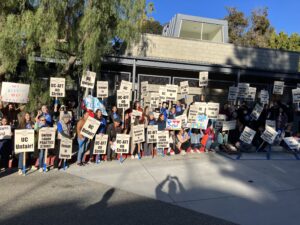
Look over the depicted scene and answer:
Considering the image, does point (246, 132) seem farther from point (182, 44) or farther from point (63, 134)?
point (182, 44)

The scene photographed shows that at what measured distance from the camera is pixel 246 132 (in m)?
9.35

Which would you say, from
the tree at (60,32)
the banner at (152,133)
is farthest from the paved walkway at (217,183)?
the tree at (60,32)

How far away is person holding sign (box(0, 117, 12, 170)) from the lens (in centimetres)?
738

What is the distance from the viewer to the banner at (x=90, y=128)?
26.4ft

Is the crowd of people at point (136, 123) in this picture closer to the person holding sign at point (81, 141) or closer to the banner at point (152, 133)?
the person holding sign at point (81, 141)

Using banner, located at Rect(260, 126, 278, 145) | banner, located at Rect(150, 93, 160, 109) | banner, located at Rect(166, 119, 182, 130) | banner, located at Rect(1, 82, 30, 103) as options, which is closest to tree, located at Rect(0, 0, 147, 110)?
banner, located at Rect(1, 82, 30, 103)

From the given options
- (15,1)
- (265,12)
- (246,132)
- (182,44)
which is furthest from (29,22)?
(265,12)

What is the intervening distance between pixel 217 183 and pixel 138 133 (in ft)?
9.26

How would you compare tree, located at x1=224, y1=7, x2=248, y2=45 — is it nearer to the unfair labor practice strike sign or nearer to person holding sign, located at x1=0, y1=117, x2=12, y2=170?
the unfair labor practice strike sign

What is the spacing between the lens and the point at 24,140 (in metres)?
7.23

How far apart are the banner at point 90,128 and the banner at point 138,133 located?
3.80 feet

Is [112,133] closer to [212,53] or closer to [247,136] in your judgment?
[247,136]

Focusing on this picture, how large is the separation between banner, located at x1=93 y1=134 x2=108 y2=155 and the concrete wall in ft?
21.0

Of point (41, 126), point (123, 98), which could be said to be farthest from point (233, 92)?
point (41, 126)
